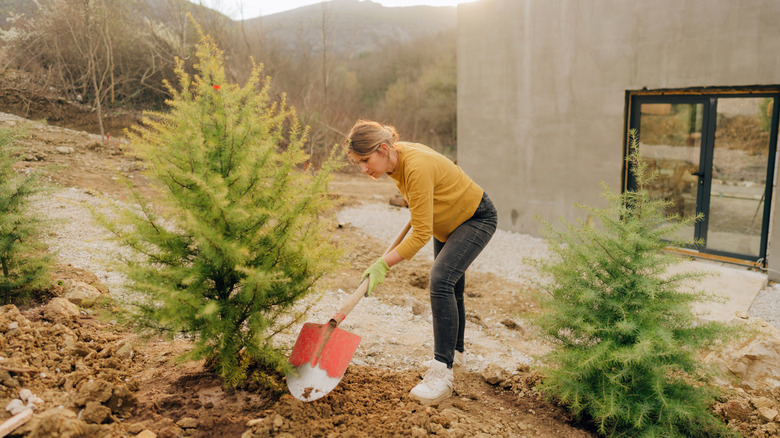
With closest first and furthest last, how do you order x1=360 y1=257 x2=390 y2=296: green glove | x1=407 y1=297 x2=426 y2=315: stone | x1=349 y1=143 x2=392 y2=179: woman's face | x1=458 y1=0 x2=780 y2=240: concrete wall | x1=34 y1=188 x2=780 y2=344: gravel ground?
x1=360 y1=257 x2=390 y2=296: green glove → x1=349 y1=143 x2=392 y2=179: woman's face → x1=34 y1=188 x2=780 y2=344: gravel ground → x1=407 y1=297 x2=426 y2=315: stone → x1=458 y1=0 x2=780 y2=240: concrete wall

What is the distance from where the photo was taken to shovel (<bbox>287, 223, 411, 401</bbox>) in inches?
105

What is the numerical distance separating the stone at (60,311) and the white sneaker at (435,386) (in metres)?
2.29

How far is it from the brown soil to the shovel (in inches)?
3.5

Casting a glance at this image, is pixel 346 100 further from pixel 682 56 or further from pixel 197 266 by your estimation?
pixel 197 266

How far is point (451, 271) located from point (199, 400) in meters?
1.56

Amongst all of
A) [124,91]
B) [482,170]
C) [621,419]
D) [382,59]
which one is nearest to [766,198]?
[482,170]

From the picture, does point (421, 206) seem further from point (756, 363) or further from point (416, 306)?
point (756, 363)

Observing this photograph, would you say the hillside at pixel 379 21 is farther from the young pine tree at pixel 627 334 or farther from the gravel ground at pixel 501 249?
the young pine tree at pixel 627 334

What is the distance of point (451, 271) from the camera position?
118 inches

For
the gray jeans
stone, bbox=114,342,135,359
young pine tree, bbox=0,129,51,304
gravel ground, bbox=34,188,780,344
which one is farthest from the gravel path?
the gray jeans

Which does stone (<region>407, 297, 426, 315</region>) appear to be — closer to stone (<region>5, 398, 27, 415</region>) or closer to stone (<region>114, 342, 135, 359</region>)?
stone (<region>114, 342, 135, 359</region>)

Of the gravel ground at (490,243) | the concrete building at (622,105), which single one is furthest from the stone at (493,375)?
the concrete building at (622,105)

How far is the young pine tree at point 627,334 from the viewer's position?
2.61 m

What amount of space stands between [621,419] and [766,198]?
4.93m
